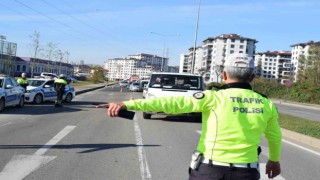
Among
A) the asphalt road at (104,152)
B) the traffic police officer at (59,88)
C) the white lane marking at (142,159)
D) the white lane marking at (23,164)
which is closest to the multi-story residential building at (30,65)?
the traffic police officer at (59,88)

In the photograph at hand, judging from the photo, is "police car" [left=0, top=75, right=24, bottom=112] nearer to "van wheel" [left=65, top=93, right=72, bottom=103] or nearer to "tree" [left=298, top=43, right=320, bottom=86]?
"van wheel" [left=65, top=93, right=72, bottom=103]

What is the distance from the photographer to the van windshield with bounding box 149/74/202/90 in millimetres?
17203

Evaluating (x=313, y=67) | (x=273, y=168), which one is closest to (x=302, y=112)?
(x=273, y=168)

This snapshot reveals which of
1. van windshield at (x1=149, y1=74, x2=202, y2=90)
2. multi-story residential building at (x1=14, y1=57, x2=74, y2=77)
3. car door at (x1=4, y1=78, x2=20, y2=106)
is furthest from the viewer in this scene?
multi-story residential building at (x1=14, y1=57, x2=74, y2=77)

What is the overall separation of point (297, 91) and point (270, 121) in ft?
180

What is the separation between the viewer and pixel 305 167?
8508 millimetres

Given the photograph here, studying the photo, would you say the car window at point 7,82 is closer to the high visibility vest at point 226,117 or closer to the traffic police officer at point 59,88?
the traffic police officer at point 59,88

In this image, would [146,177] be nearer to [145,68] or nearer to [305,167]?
[305,167]

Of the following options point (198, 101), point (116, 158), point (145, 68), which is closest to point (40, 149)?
point (116, 158)

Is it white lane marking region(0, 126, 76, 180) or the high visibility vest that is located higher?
the high visibility vest

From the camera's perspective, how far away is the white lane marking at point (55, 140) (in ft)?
28.0

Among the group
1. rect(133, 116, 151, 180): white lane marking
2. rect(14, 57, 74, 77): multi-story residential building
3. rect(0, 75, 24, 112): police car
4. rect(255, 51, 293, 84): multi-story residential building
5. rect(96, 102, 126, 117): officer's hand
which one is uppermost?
rect(255, 51, 293, 84): multi-story residential building

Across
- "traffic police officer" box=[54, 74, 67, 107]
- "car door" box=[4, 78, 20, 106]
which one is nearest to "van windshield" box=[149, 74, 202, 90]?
"traffic police officer" box=[54, 74, 67, 107]

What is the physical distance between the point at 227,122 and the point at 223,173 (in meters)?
0.37
